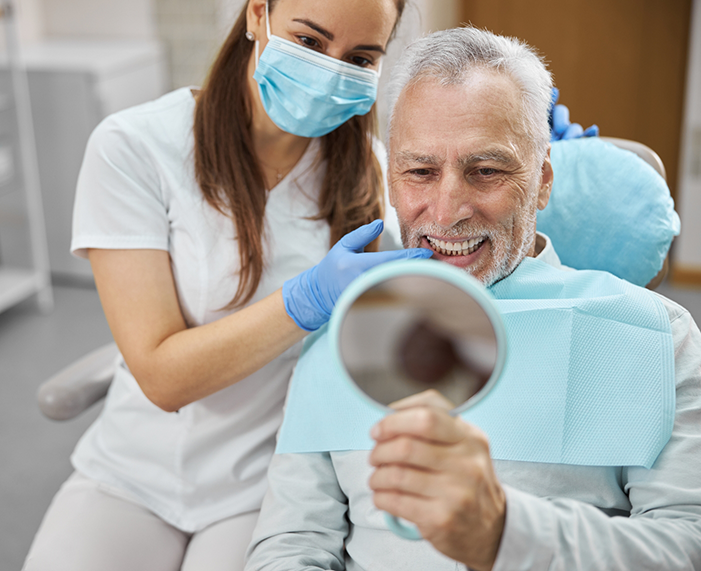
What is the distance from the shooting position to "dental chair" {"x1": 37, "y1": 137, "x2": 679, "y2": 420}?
1320 mm

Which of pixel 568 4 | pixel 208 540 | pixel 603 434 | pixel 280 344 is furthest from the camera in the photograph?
pixel 568 4

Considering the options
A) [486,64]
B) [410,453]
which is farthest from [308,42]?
[410,453]

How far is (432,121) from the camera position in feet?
3.46

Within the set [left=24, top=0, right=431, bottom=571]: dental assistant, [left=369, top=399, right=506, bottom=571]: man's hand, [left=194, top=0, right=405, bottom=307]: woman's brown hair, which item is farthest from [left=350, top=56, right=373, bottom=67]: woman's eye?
[left=369, top=399, right=506, bottom=571]: man's hand

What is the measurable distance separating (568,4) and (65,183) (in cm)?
265

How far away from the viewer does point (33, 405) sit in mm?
2699

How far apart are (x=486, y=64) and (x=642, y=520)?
0.65m

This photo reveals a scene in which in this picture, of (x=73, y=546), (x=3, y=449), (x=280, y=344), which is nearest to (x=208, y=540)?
(x=73, y=546)

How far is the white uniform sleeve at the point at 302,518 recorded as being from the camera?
1066 mm

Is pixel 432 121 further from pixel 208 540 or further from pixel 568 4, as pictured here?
pixel 568 4

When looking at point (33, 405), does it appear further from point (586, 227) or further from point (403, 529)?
point (403, 529)

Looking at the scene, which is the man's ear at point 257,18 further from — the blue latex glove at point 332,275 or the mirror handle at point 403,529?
the mirror handle at point 403,529

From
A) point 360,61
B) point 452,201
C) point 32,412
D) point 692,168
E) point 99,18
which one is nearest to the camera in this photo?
point 452,201

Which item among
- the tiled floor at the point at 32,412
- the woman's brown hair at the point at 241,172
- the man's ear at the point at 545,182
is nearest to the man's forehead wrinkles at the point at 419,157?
the man's ear at the point at 545,182
